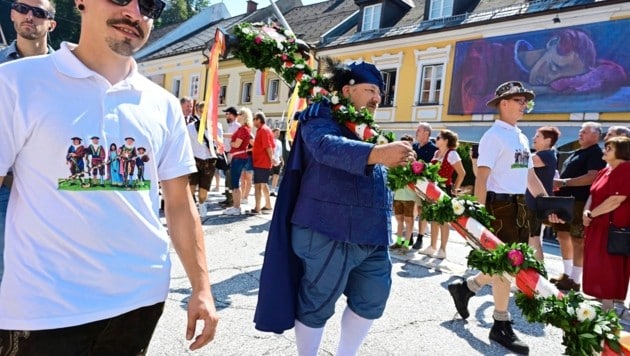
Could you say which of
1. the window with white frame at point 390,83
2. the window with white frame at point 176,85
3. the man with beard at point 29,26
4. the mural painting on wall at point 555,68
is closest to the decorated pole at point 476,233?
the man with beard at point 29,26

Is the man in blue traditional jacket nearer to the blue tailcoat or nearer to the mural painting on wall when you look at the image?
the blue tailcoat

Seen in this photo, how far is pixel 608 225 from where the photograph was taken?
4.54 metres

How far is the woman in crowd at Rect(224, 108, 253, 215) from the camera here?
8.38 metres

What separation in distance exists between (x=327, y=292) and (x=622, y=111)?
1456 cm

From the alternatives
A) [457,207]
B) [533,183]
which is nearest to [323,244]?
[457,207]

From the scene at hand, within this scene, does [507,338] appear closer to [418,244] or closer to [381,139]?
[381,139]

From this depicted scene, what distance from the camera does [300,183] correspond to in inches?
105

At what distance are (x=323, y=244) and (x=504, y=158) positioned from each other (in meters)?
1.98

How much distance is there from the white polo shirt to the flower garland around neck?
1526 mm

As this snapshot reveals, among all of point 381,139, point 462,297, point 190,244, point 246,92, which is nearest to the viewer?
point 190,244

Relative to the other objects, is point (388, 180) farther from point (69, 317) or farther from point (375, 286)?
point (69, 317)

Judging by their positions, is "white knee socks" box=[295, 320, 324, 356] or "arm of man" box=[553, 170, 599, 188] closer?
"white knee socks" box=[295, 320, 324, 356]

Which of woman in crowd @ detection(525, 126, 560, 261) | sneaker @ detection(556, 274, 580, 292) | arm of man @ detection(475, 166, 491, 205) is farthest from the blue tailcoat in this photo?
woman in crowd @ detection(525, 126, 560, 261)

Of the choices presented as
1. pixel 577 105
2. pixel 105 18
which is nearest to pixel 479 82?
pixel 577 105
